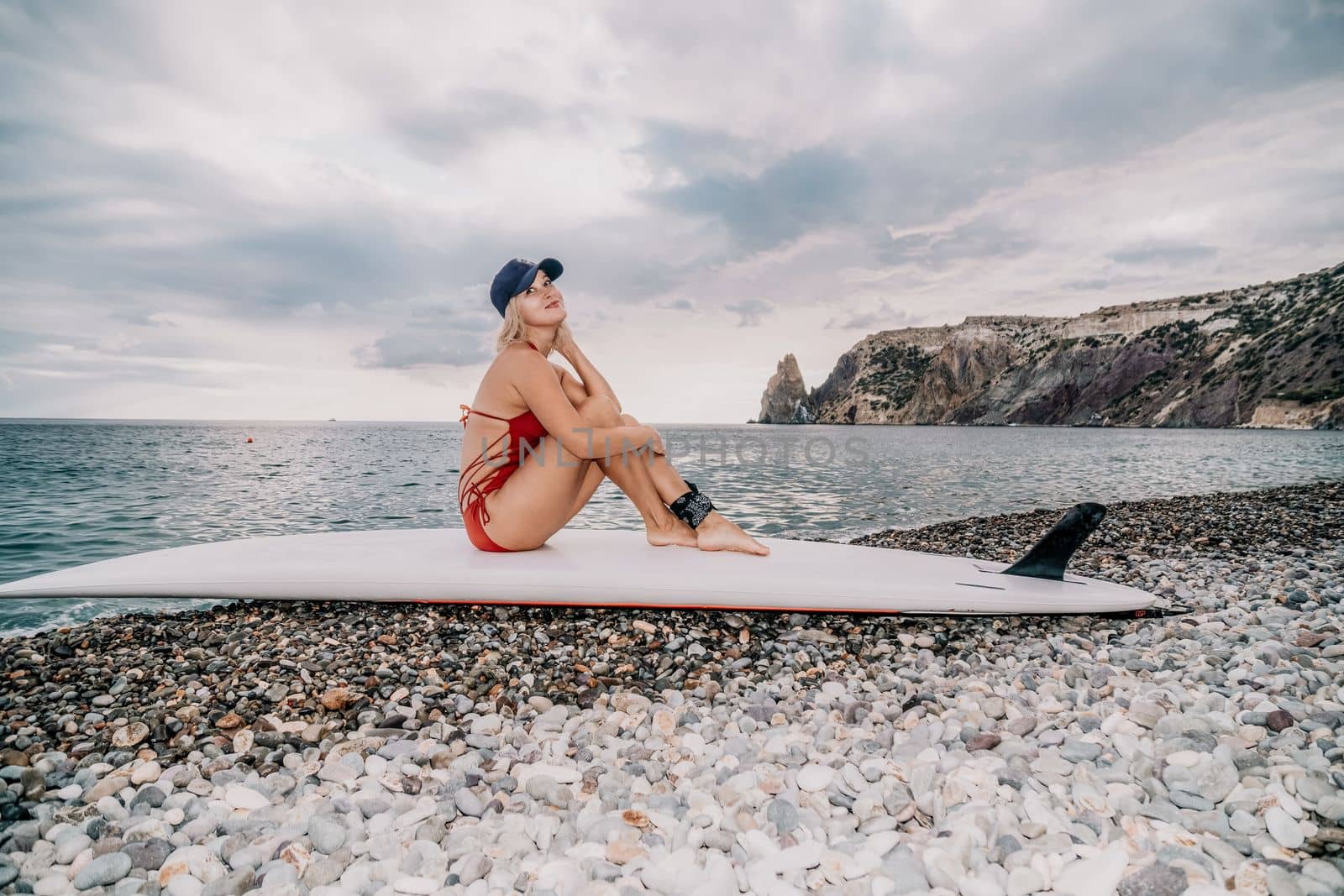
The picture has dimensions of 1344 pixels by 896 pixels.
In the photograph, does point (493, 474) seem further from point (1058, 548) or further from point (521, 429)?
point (1058, 548)

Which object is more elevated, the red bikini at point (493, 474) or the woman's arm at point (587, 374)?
the woman's arm at point (587, 374)

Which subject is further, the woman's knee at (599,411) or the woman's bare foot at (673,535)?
the woman's bare foot at (673,535)

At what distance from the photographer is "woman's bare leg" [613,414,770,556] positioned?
5055 millimetres

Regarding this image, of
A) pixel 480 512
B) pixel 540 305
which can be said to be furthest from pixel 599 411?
pixel 480 512

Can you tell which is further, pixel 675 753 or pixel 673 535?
pixel 673 535

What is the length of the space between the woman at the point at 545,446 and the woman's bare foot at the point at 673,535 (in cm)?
1

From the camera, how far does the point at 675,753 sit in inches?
113

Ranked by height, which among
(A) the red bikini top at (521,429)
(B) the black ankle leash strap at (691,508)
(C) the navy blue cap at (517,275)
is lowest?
(B) the black ankle leash strap at (691,508)

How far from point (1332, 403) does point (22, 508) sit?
85202mm

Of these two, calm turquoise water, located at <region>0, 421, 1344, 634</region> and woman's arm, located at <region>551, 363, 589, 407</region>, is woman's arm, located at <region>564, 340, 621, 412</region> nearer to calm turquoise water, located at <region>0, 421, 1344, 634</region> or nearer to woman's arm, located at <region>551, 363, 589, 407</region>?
woman's arm, located at <region>551, 363, 589, 407</region>

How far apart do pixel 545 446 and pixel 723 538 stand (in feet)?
5.09

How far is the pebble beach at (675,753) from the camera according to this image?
211cm

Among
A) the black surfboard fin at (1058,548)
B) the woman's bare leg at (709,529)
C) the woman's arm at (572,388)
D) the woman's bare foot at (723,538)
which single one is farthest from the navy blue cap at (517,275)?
the black surfboard fin at (1058,548)

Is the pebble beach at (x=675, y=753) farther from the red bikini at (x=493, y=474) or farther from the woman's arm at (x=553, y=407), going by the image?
the woman's arm at (x=553, y=407)
